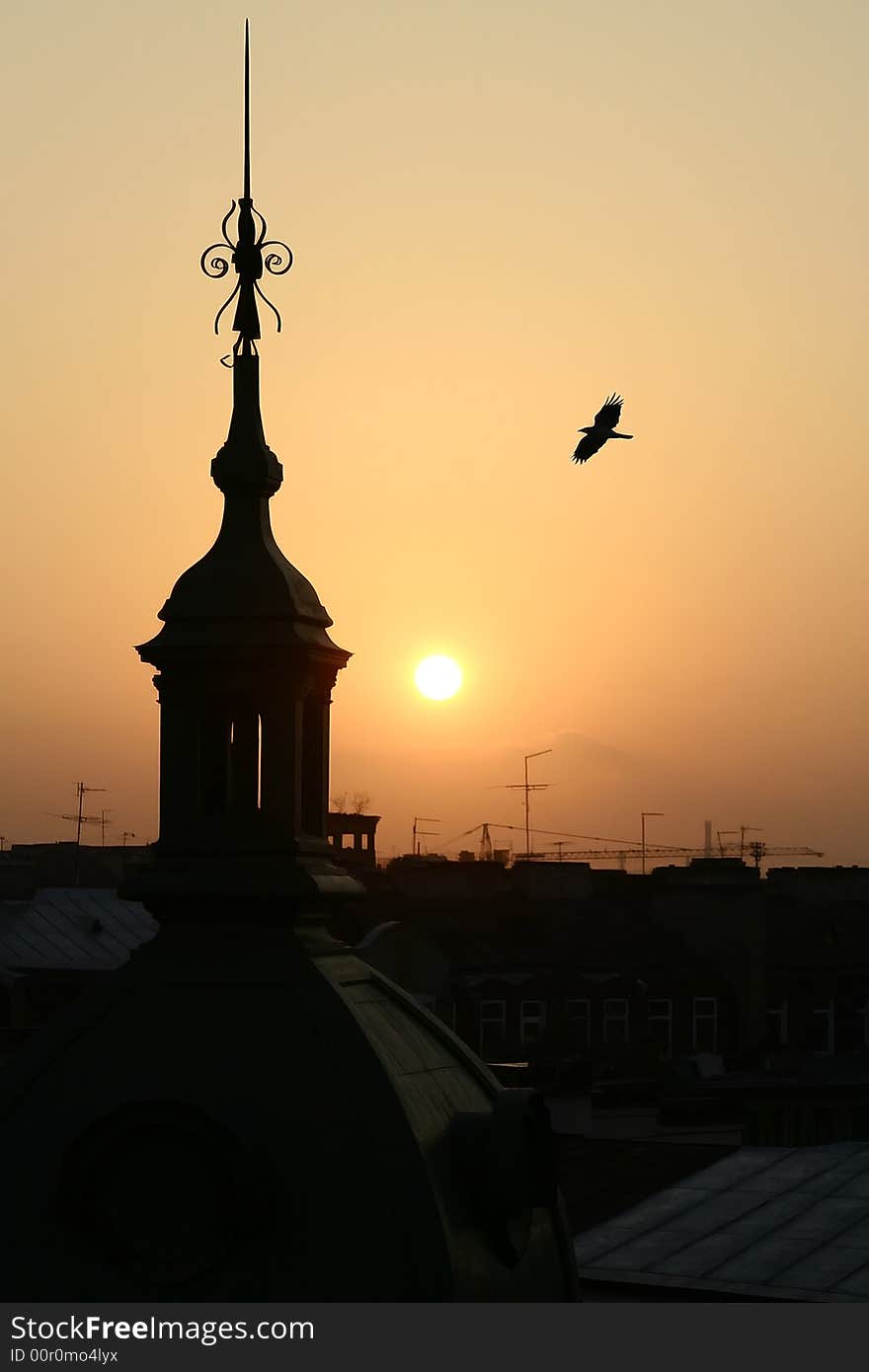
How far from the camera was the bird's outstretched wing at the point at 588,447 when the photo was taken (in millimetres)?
32375

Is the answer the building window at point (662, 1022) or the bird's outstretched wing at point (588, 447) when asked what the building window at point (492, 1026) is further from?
the bird's outstretched wing at point (588, 447)

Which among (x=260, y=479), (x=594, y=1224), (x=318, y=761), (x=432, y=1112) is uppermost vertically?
(x=260, y=479)

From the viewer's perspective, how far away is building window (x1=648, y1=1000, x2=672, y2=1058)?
118375 mm

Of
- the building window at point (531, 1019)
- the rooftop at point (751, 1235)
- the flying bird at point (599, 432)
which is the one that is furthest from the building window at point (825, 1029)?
the flying bird at point (599, 432)

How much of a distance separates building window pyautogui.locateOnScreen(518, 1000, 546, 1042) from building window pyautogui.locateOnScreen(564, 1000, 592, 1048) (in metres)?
1.38

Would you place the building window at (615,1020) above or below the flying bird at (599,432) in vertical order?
below

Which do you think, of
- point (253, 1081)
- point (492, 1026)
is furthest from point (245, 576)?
point (492, 1026)

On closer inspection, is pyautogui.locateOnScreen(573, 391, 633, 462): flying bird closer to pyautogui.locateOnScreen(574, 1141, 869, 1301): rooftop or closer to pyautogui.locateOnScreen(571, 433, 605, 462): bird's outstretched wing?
pyautogui.locateOnScreen(571, 433, 605, 462): bird's outstretched wing

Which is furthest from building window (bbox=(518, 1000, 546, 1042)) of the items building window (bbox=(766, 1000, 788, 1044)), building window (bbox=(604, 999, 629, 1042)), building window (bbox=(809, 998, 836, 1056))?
building window (bbox=(809, 998, 836, 1056))

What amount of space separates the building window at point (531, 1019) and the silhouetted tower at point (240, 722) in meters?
86.6

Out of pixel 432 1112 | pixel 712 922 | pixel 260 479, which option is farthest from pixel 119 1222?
pixel 712 922

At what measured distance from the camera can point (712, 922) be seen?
411 feet
